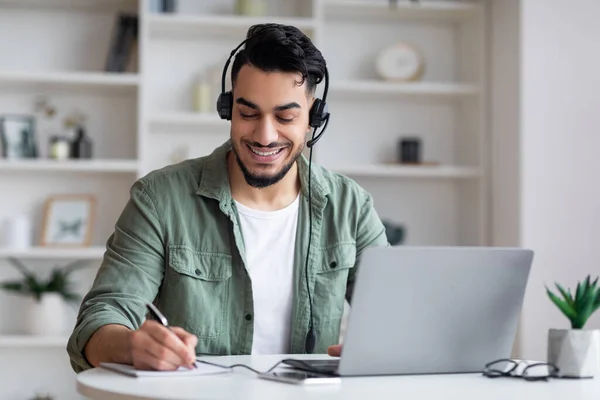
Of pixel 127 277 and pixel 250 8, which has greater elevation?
pixel 250 8

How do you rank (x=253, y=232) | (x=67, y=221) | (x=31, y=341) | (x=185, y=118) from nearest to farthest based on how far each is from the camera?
(x=253, y=232) < (x=31, y=341) < (x=185, y=118) < (x=67, y=221)

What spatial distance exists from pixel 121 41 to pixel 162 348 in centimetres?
283

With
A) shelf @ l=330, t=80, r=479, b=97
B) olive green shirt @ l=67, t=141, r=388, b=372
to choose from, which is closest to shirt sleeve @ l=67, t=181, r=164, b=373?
olive green shirt @ l=67, t=141, r=388, b=372

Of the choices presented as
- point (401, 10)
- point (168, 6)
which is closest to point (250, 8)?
point (168, 6)

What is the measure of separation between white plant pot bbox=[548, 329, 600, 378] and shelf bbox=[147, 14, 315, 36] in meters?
2.69

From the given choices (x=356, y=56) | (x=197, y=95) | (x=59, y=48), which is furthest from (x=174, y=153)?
(x=356, y=56)

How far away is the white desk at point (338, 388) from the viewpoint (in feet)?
4.30

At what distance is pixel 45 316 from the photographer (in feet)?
13.0

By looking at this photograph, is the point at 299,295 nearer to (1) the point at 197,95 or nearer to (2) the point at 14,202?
(1) the point at 197,95

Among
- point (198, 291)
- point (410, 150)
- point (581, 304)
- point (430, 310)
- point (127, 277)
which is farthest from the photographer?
point (410, 150)

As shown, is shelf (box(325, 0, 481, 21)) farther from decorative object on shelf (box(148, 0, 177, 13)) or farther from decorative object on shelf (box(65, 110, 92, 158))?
decorative object on shelf (box(65, 110, 92, 158))

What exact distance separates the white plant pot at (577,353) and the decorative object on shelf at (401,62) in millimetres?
2791

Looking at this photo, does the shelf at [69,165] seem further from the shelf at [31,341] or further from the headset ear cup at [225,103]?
the headset ear cup at [225,103]

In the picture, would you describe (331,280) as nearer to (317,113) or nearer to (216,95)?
(317,113)
